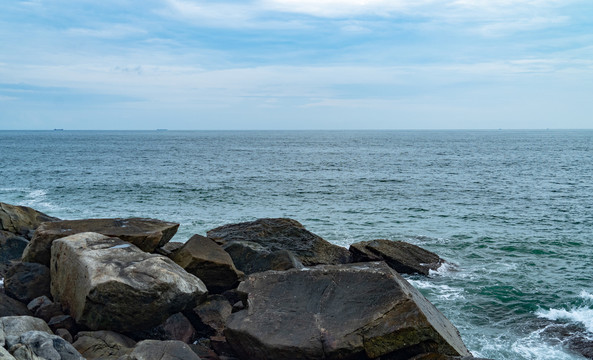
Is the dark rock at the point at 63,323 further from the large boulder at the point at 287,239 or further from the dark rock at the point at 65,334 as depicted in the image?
the large boulder at the point at 287,239

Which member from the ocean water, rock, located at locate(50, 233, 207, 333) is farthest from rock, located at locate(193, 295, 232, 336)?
the ocean water

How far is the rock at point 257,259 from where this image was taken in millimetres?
15195

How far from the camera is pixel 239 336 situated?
983 centimetres

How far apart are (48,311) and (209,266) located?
4.00 meters

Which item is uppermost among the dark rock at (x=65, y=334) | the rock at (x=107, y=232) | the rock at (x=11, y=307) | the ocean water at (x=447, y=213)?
the rock at (x=107, y=232)

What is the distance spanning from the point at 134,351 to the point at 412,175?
182ft

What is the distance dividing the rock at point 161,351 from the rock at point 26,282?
15.8ft

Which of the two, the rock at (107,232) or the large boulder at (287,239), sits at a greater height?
the rock at (107,232)

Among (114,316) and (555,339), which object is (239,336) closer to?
(114,316)

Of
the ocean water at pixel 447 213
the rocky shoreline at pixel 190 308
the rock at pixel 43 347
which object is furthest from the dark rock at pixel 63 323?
the ocean water at pixel 447 213

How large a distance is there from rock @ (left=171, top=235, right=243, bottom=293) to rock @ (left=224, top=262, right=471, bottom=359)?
103 inches

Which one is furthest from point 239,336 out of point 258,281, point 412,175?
point 412,175

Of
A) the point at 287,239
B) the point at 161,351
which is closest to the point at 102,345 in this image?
the point at 161,351

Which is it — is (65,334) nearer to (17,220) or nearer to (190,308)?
(190,308)
